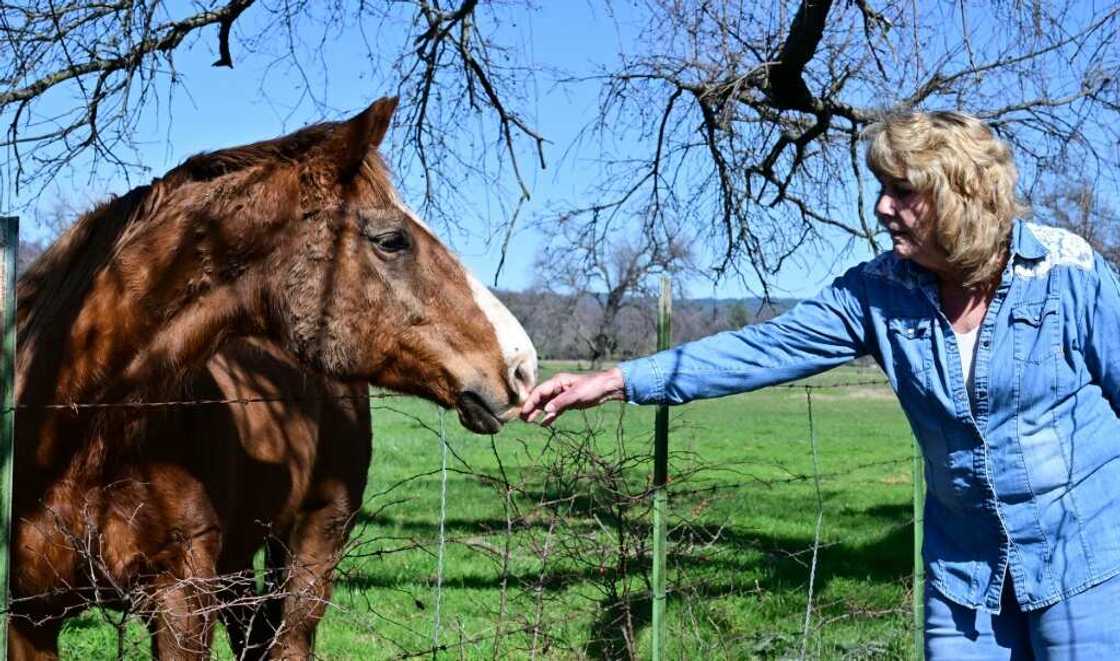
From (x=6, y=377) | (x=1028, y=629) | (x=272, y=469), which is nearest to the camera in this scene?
(x=6, y=377)

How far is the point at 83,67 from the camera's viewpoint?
4.71 metres

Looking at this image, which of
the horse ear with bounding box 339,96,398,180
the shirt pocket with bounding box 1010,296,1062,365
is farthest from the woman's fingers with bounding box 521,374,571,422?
the shirt pocket with bounding box 1010,296,1062,365

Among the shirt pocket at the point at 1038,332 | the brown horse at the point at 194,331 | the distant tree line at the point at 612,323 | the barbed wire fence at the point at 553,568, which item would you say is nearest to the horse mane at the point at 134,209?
the brown horse at the point at 194,331

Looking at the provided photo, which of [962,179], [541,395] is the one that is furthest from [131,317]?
[962,179]

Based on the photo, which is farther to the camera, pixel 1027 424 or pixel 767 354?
pixel 767 354

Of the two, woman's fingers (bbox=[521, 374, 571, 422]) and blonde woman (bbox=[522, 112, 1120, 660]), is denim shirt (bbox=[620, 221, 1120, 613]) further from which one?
woman's fingers (bbox=[521, 374, 571, 422])

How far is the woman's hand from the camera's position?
254 centimetres

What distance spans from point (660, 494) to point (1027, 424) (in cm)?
137

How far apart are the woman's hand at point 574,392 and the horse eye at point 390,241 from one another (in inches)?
27.0

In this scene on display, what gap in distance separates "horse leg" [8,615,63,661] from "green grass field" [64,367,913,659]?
0.54 meters

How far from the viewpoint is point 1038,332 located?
7.41 feet

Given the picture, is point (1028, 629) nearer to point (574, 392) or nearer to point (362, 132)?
point (574, 392)

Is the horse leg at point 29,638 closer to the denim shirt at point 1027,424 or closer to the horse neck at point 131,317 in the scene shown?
the horse neck at point 131,317

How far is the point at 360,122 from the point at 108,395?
1.06 m
